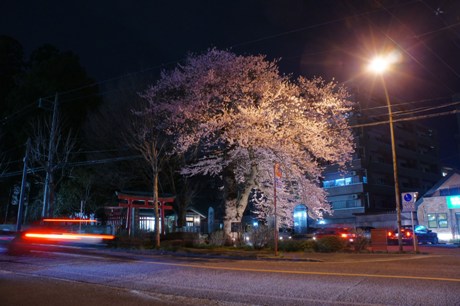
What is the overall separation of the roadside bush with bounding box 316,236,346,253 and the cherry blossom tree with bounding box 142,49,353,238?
4423 millimetres

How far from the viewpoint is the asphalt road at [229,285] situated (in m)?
8.07

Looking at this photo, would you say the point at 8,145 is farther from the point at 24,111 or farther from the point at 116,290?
the point at 116,290

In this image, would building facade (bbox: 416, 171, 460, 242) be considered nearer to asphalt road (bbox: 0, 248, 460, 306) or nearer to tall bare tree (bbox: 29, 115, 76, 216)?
asphalt road (bbox: 0, 248, 460, 306)

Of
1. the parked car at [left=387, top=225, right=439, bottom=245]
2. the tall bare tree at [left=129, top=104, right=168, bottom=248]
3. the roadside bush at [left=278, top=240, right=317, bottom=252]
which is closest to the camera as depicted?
the roadside bush at [left=278, top=240, right=317, bottom=252]

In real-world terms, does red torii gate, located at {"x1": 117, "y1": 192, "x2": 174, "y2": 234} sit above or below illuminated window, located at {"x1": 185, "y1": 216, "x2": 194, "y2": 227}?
above

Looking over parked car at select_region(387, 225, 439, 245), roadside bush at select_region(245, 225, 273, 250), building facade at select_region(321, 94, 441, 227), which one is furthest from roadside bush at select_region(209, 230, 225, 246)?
building facade at select_region(321, 94, 441, 227)

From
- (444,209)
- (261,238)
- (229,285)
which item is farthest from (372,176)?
(229,285)

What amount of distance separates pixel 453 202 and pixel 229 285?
33766 millimetres

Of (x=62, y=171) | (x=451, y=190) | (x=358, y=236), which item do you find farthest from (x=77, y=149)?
(x=451, y=190)

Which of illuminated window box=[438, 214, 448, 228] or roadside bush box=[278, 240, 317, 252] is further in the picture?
illuminated window box=[438, 214, 448, 228]

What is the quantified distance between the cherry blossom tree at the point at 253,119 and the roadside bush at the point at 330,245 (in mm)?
4423

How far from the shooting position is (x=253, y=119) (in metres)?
21.5

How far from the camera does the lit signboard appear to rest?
121 ft

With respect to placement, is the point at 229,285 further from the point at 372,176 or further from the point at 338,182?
the point at 372,176
